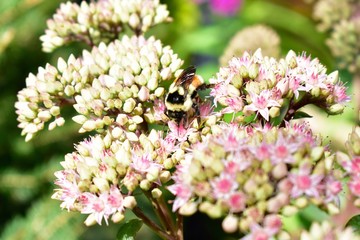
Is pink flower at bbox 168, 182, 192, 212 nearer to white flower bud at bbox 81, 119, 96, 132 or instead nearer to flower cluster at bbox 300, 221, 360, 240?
flower cluster at bbox 300, 221, 360, 240

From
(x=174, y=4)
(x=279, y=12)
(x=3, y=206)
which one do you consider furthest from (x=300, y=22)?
(x=3, y=206)

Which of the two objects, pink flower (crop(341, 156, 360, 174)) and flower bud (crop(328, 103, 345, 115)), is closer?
pink flower (crop(341, 156, 360, 174))

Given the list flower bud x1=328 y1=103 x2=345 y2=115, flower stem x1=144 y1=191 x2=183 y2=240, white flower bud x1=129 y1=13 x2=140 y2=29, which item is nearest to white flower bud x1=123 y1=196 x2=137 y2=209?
flower stem x1=144 y1=191 x2=183 y2=240

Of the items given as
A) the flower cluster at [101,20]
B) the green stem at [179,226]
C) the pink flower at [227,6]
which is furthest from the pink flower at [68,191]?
the pink flower at [227,6]

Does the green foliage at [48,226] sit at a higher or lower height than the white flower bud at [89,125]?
lower

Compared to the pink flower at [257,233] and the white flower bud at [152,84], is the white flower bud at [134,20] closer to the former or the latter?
the white flower bud at [152,84]

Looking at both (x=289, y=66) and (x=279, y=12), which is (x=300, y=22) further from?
(x=289, y=66)

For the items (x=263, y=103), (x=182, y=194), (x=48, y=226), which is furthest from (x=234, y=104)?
(x=48, y=226)
